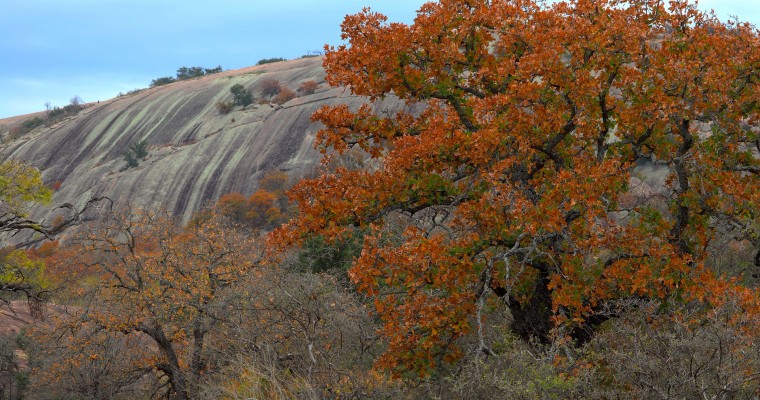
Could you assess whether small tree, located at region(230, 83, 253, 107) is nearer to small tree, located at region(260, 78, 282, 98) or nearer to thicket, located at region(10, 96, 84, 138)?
small tree, located at region(260, 78, 282, 98)

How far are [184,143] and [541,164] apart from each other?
180 ft

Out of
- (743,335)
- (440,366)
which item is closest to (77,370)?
(440,366)

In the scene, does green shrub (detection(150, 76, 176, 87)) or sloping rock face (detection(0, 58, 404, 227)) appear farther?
green shrub (detection(150, 76, 176, 87))

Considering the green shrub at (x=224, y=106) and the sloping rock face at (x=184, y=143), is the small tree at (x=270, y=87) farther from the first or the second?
the green shrub at (x=224, y=106)

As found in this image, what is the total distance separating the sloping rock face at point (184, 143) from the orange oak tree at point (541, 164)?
3627 cm

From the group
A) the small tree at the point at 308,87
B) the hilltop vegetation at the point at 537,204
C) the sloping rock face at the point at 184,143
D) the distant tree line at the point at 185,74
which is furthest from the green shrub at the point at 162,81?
the hilltop vegetation at the point at 537,204

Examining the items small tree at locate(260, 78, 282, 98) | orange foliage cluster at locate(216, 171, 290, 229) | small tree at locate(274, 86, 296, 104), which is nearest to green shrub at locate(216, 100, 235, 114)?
small tree at locate(260, 78, 282, 98)

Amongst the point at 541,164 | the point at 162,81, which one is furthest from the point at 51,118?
the point at 541,164

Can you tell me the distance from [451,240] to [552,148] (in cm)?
239

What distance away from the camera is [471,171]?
39.1 feet

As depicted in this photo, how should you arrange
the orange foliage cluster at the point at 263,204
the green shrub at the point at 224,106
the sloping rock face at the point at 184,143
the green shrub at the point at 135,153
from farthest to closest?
the green shrub at the point at 224,106 < the green shrub at the point at 135,153 < the sloping rock face at the point at 184,143 < the orange foliage cluster at the point at 263,204

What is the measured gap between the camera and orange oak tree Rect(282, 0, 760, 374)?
1020 centimetres

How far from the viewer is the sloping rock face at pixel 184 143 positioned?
55.7 meters

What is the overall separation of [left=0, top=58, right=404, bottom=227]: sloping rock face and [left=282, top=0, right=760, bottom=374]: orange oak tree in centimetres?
3627
